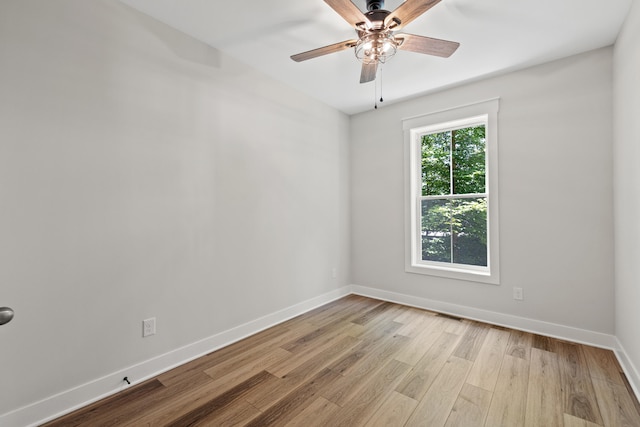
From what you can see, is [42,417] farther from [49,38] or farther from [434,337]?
[434,337]

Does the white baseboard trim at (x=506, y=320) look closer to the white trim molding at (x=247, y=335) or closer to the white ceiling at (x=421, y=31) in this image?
the white trim molding at (x=247, y=335)

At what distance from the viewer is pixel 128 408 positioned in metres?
1.75

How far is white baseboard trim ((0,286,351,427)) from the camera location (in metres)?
1.59

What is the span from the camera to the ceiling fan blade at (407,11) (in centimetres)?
154

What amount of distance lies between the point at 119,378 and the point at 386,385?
5.94ft

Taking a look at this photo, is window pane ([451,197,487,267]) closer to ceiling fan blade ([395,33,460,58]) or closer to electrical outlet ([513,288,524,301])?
electrical outlet ([513,288,524,301])

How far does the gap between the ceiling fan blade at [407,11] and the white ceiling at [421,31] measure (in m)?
0.29

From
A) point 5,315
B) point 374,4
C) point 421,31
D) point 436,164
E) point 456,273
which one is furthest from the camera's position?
point 436,164

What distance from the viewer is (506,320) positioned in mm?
2916

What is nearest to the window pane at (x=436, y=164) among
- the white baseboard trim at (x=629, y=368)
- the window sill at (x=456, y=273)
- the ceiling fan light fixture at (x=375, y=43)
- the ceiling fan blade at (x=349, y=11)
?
the window sill at (x=456, y=273)

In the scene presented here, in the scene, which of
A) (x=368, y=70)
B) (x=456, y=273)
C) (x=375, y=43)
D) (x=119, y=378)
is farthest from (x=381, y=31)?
(x=119, y=378)

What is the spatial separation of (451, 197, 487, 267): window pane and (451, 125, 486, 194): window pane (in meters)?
0.16

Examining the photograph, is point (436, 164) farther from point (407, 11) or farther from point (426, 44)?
point (407, 11)

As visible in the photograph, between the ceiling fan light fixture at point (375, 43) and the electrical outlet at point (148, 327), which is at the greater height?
the ceiling fan light fixture at point (375, 43)
